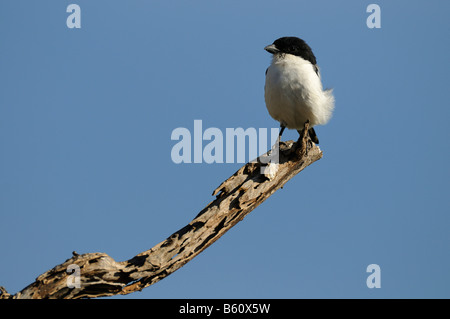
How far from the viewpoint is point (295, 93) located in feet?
25.5

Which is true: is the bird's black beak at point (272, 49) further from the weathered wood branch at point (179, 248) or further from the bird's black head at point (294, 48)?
→ the weathered wood branch at point (179, 248)

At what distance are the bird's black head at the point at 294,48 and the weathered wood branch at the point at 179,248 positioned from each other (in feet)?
5.36

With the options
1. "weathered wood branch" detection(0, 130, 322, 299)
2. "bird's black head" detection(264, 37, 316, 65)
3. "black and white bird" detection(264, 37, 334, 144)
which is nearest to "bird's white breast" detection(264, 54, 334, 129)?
"black and white bird" detection(264, 37, 334, 144)

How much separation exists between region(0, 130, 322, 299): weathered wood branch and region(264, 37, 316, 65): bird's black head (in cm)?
163

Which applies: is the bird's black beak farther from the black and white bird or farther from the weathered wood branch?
the weathered wood branch

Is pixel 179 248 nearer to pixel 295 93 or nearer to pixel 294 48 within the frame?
pixel 295 93

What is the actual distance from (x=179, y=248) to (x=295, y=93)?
314 centimetres

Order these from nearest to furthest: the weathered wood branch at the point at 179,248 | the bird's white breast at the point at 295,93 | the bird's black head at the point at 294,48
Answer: the weathered wood branch at the point at 179,248
the bird's white breast at the point at 295,93
the bird's black head at the point at 294,48

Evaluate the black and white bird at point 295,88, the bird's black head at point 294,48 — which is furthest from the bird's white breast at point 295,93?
the bird's black head at point 294,48

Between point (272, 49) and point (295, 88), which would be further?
point (272, 49)

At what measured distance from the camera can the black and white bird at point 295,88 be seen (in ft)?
25.5

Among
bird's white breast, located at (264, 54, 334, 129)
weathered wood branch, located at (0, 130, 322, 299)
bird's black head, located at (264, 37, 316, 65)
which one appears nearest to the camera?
weathered wood branch, located at (0, 130, 322, 299)

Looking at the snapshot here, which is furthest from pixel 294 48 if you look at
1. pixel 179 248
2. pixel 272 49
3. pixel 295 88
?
pixel 179 248

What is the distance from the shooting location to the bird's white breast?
7.77 meters
